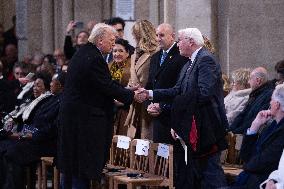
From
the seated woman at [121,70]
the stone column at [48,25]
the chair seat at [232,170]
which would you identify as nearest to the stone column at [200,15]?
the seated woman at [121,70]

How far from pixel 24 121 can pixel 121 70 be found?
2177mm

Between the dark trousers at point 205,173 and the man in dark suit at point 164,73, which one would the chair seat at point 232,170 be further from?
the man in dark suit at point 164,73

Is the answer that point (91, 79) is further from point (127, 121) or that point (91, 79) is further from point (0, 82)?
point (0, 82)

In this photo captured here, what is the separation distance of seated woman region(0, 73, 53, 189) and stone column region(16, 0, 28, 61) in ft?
20.1

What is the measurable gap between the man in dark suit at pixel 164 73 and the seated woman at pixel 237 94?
99 cm

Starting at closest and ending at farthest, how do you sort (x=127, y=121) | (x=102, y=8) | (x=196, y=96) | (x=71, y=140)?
(x=196, y=96), (x=71, y=140), (x=127, y=121), (x=102, y=8)

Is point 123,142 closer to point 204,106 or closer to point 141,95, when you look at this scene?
point 141,95

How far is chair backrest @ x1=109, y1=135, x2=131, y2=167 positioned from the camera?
11609mm

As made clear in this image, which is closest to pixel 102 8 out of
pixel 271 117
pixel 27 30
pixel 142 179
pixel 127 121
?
pixel 27 30

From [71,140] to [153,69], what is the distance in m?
1.21

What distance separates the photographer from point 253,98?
11.6 metres

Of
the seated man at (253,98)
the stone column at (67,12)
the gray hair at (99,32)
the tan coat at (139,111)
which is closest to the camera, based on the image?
the gray hair at (99,32)

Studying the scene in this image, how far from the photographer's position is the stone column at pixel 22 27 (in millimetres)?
20609

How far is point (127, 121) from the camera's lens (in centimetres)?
1203
